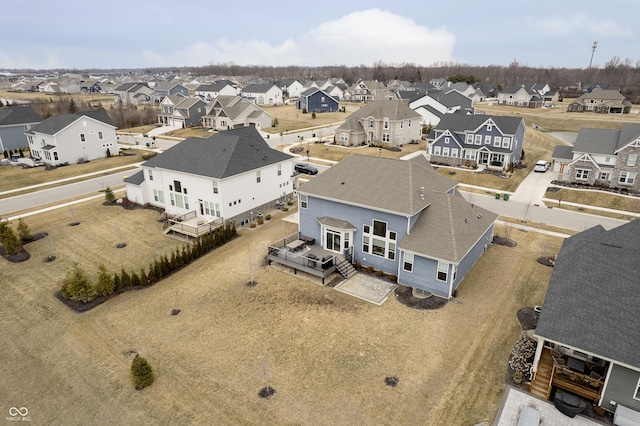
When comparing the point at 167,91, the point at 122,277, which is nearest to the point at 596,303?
the point at 122,277

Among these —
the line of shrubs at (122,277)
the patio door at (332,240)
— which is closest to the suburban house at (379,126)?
the line of shrubs at (122,277)

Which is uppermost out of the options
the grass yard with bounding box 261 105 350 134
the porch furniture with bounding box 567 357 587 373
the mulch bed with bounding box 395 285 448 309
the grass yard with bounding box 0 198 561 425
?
the grass yard with bounding box 261 105 350 134

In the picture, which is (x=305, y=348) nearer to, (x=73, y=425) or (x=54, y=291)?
(x=73, y=425)

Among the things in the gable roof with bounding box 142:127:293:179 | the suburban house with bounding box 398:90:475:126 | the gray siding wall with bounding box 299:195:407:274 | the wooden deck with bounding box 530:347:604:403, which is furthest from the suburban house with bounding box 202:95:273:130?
the wooden deck with bounding box 530:347:604:403

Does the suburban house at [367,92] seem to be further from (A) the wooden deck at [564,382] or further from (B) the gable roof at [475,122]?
(A) the wooden deck at [564,382]

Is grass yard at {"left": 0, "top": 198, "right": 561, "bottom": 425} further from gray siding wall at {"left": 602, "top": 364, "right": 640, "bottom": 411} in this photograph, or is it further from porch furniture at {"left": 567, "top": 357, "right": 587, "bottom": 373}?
gray siding wall at {"left": 602, "top": 364, "right": 640, "bottom": 411}

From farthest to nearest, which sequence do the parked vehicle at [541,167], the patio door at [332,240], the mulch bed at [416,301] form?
the parked vehicle at [541,167] → the patio door at [332,240] → the mulch bed at [416,301]
